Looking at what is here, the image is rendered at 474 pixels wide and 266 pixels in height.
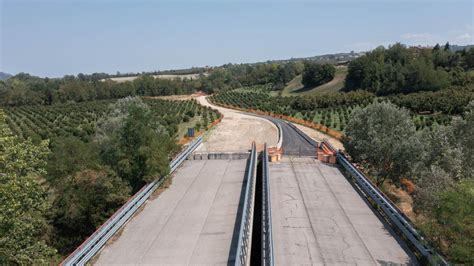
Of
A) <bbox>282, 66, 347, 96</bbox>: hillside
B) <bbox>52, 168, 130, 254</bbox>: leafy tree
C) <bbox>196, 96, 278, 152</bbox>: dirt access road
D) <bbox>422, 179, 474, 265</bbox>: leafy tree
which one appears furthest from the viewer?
<bbox>282, 66, 347, 96</bbox>: hillside

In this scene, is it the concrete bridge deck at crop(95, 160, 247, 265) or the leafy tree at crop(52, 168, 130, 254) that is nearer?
the concrete bridge deck at crop(95, 160, 247, 265)

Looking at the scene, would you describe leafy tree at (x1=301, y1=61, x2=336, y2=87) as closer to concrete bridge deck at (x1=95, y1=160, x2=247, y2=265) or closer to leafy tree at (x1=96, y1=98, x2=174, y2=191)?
concrete bridge deck at (x1=95, y1=160, x2=247, y2=265)

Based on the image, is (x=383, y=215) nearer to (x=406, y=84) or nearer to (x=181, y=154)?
(x=181, y=154)

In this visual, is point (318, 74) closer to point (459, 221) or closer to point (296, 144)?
point (296, 144)

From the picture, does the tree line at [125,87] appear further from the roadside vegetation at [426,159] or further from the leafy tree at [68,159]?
the leafy tree at [68,159]

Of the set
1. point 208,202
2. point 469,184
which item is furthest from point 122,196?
point 469,184

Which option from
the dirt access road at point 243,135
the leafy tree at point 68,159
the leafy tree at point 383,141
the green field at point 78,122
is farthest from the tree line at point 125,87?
the leafy tree at point 383,141

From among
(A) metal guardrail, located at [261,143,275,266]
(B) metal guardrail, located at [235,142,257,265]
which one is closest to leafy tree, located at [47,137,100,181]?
(B) metal guardrail, located at [235,142,257,265]
